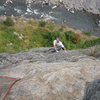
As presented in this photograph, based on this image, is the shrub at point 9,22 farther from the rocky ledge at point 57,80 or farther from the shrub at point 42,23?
the rocky ledge at point 57,80

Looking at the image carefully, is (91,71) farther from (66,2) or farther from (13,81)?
(66,2)

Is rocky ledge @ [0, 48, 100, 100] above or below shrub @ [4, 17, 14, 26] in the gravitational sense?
above

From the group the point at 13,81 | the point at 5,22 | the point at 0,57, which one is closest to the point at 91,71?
the point at 13,81

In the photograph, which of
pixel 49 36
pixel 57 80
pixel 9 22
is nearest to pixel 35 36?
pixel 49 36

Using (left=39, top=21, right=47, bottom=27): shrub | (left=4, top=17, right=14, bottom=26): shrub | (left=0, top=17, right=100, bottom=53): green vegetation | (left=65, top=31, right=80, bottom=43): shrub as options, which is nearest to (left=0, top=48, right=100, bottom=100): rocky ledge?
(left=0, top=17, right=100, bottom=53): green vegetation

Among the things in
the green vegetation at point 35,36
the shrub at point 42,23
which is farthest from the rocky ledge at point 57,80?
the shrub at point 42,23

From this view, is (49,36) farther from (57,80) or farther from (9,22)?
(57,80)

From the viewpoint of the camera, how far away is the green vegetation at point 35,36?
89.5ft

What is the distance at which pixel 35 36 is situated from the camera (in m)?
30.3

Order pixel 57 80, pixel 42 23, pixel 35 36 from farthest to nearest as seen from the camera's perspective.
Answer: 1. pixel 42 23
2. pixel 35 36
3. pixel 57 80

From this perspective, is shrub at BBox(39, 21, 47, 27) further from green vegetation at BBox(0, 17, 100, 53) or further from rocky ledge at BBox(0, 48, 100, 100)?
rocky ledge at BBox(0, 48, 100, 100)

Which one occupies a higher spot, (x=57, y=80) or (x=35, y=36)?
(x=57, y=80)

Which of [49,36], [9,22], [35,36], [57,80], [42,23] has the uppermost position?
[57,80]

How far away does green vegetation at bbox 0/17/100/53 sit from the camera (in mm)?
27278
